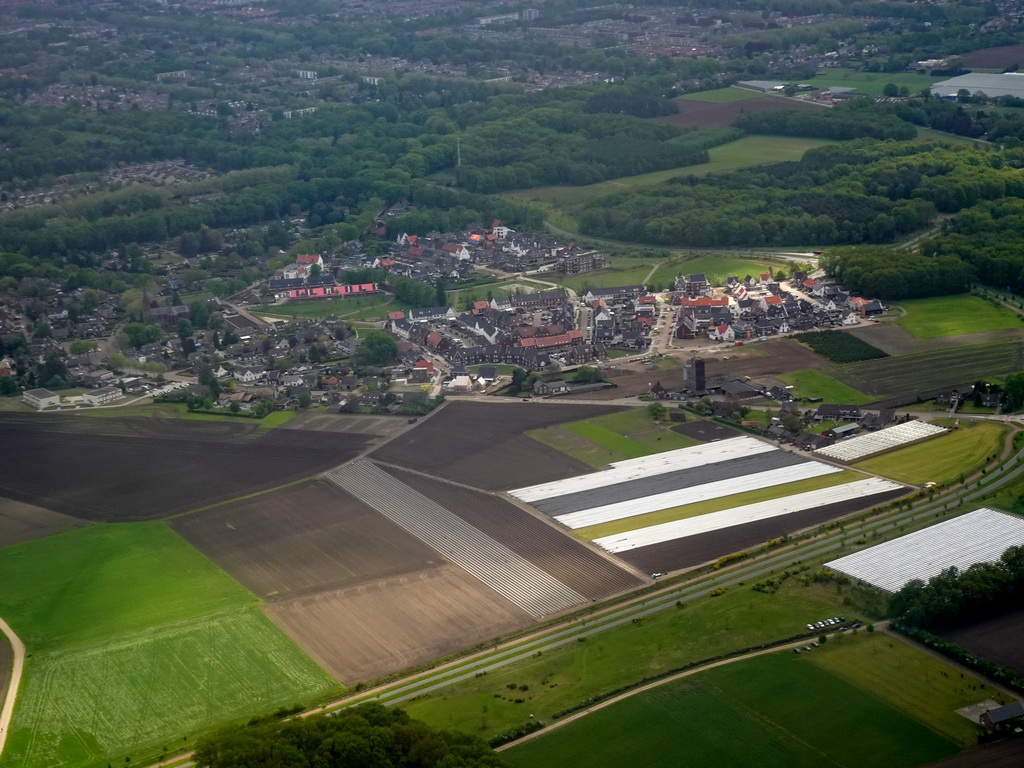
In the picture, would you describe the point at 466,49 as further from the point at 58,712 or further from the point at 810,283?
the point at 58,712

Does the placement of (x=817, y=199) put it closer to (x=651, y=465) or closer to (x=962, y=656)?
(x=651, y=465)

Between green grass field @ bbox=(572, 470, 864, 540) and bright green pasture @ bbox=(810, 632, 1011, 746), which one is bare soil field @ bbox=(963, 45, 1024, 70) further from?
bright green pasture @ bbox=(810, 632, 1011, 746)

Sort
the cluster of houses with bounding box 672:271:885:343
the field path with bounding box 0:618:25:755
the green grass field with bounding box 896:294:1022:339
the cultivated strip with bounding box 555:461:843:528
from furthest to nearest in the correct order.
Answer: the cluster of houses with bounding box 672:271:885:343 < the green grass field with bounding box 896:294:1022:339 < the cultivated strip with bounding box 555:461:843:528 < the field path with bounding box 0:618:25:755

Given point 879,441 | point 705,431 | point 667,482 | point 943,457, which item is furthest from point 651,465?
point 943,457

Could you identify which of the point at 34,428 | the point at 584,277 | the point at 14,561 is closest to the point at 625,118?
the point at 584,277

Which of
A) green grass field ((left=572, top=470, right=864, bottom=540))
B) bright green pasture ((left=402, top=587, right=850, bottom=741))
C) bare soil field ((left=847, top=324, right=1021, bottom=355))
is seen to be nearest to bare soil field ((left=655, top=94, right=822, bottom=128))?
bare soil field ((left=847, top=324, right=1021, bottom=355))

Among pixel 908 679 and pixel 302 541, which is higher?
pixel 908 679
